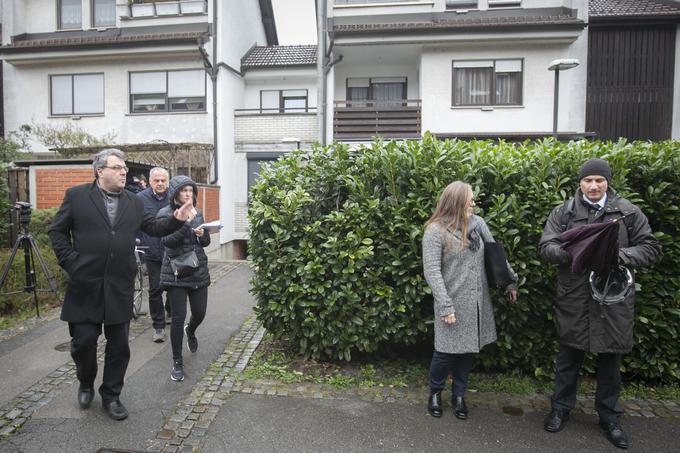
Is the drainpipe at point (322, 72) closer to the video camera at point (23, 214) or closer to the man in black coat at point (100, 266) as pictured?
the video camera at point (23, 214)

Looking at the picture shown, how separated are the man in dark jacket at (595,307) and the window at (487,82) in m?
12.5

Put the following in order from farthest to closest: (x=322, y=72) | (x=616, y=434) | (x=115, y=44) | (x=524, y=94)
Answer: (x=115, y=44)
(x=322, y=72)
(x=524, y=94)
(x=616, y=434)

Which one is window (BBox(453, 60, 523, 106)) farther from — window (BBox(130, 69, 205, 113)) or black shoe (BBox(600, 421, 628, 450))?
black shoe (BBox(600, 421, 628, 450))

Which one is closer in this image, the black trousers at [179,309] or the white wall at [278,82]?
the black trousers at [179,309]

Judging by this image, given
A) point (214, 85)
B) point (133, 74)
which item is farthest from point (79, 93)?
point (214, 85)

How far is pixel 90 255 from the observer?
3.48 m

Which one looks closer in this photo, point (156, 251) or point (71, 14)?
point (156, 251)

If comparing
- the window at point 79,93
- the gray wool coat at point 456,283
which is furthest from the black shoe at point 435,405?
the window at point 79,93

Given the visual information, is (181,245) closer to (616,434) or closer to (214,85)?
(616,434)

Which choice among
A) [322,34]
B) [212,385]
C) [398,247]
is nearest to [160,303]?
[212,385]

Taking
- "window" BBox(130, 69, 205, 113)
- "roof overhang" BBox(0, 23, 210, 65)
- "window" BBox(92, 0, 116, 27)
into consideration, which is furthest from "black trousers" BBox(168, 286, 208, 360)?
"window" BBox(92, 0, 116, 27)

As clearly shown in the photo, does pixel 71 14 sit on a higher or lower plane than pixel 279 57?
higher

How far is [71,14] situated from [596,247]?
68.1 ft

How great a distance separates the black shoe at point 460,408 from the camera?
11.9 ft
